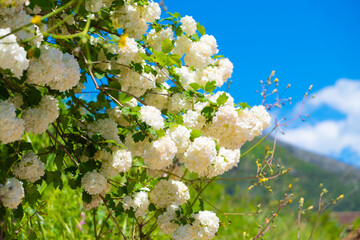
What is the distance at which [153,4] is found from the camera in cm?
281

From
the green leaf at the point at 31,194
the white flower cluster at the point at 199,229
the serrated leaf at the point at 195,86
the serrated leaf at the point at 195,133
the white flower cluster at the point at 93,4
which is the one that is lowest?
the green leaf at the point at 31,194

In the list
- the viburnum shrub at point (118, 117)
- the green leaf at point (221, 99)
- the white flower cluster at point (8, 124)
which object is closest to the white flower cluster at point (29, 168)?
the viburnum shrub at point (118, 117)

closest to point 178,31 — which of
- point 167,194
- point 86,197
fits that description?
point 167,194

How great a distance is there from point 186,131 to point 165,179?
2.05ft

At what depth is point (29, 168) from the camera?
2.36 m

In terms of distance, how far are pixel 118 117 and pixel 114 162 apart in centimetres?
51

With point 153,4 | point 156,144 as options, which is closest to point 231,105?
point 156,144

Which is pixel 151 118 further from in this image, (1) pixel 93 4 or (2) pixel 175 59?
(1) pixel 93 4

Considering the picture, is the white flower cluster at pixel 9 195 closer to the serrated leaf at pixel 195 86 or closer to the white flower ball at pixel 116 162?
the white flower ball at pixel 116 162

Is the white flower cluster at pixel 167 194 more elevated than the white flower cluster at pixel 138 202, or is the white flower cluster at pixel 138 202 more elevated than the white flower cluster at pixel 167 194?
the white flower cluster at pixel 167 194

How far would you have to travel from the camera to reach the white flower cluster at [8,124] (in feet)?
6.21

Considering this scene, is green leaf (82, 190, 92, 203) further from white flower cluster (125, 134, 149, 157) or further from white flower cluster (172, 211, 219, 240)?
white flower cluster (172, 211, 219, 240)

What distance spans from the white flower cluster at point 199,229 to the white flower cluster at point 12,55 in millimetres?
1461

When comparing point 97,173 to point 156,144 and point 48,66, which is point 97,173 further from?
point 48,66
